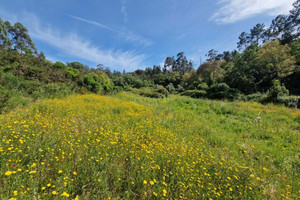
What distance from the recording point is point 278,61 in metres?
18.4

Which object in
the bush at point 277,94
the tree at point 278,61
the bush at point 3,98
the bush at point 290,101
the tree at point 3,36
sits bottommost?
the bush at point 290,101

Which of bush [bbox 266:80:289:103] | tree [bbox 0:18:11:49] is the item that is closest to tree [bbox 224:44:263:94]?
bush [bbox 266:80:289:103]

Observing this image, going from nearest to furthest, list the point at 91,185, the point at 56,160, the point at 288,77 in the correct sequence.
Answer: the point at 91,185, the point at 56,160, the point at 288,77

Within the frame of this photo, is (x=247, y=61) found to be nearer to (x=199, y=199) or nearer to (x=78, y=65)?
(x=199, y=199)

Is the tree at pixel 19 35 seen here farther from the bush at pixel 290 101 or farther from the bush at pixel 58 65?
the bush at pixel 290 101

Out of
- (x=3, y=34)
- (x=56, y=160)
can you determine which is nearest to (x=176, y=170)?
(x=56, y=160)

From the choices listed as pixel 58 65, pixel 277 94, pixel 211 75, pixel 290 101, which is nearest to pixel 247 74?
pixel 211 75

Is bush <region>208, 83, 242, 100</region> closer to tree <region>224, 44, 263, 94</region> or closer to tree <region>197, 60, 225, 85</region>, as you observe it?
tree <region>224, 44, 263, 94</region>

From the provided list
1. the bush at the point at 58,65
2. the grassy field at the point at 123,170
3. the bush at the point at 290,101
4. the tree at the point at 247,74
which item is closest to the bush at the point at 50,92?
the bush at the point at 58,65

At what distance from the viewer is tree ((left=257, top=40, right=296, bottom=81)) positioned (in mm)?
17859

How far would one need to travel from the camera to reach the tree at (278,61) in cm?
1786

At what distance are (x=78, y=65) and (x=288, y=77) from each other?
87.3 m

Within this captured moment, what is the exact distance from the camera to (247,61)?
21.2 meters

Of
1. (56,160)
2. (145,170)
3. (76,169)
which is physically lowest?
(145,170)
